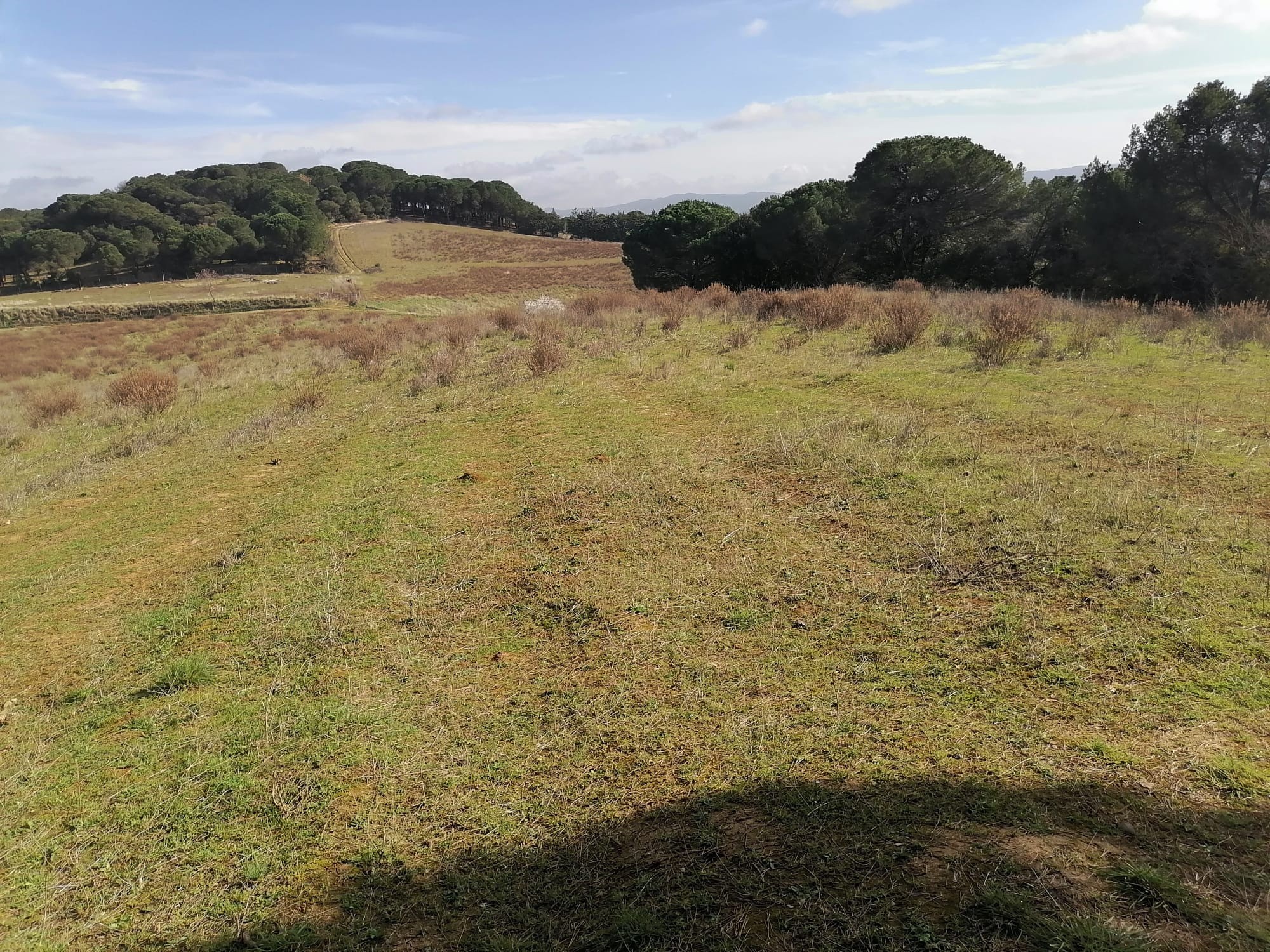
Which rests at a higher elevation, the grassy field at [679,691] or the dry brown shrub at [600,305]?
the dry brown shrub at [600,305]

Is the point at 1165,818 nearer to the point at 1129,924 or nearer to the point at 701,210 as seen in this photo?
the point at 1129,924

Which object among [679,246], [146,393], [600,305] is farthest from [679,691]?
[679,246]

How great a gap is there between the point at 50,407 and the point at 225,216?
73596 mm

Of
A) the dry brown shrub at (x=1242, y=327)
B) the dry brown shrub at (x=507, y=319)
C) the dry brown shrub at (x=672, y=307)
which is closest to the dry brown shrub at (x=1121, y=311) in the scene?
the dry brown shrub at (x=1242, y=327)

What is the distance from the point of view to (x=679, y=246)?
3409cm

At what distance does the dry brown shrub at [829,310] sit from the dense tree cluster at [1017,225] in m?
9.68

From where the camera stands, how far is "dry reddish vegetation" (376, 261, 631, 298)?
50094 millimetres

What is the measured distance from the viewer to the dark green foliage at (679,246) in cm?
3300

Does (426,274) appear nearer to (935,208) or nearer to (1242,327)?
(935,208)

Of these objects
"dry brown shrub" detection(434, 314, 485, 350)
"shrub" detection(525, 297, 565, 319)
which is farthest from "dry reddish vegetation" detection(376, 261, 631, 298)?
"dry brown shrub" detection(434, 314, 485, 350)

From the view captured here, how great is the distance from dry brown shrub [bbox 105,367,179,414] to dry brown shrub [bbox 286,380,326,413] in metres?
2.94

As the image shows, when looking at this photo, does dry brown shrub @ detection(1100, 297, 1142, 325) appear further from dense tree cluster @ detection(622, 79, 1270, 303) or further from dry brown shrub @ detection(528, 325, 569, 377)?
dry brown shrub @ detection(528, 325, 569, 377)

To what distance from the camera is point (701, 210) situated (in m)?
34.9

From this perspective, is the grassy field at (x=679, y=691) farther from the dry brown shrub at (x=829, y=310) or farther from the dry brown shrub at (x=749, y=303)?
the dry brown shrub at (x=749, y=303)
